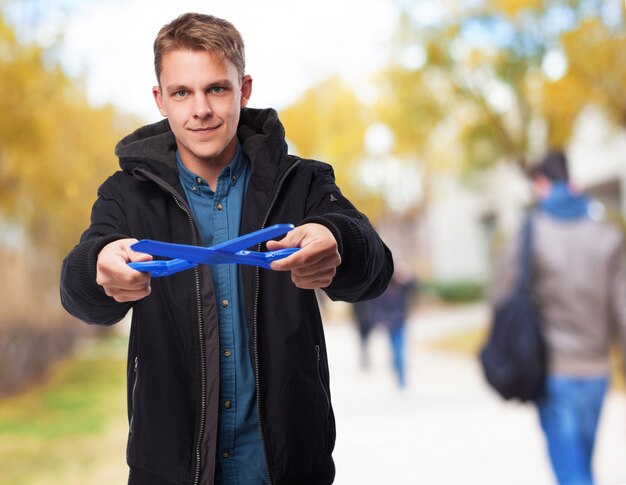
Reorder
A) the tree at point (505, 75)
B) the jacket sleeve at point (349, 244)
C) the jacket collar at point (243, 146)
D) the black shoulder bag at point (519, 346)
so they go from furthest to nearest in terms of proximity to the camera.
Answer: the tree at point (505, 75) < the black shoulder bag at point (519, 346) < the jacket collar at point (243, 146) < the jacket sleeve at point (349, 244)

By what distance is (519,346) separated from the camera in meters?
1.92

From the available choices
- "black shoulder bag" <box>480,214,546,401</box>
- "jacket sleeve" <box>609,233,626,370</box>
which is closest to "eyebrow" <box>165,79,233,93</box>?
"black shoulder bag" <box>480,214,546,401</box>

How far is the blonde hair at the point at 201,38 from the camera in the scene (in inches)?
35.1

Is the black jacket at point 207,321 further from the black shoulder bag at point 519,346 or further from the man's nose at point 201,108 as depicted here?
the black shoulder bag at point 519,346

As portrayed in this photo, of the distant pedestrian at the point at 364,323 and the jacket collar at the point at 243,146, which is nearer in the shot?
the jacket collar at the point at 243,146

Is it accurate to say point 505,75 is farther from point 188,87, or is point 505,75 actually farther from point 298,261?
point 298,261

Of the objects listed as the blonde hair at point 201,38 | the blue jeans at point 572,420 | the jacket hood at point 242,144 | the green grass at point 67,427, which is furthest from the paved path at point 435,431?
the blonde hair at point 201,38

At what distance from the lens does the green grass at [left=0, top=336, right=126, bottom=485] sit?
4281 millimetres

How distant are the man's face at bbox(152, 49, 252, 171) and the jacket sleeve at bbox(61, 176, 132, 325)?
0.32ft

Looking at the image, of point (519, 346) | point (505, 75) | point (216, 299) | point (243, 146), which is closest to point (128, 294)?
point (216, 299)

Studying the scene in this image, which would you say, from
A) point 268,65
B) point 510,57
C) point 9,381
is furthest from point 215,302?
point 510,57

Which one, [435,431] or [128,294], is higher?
[128,294]

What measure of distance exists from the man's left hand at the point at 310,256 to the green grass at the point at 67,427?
3558mm

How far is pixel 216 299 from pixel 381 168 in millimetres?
5208
